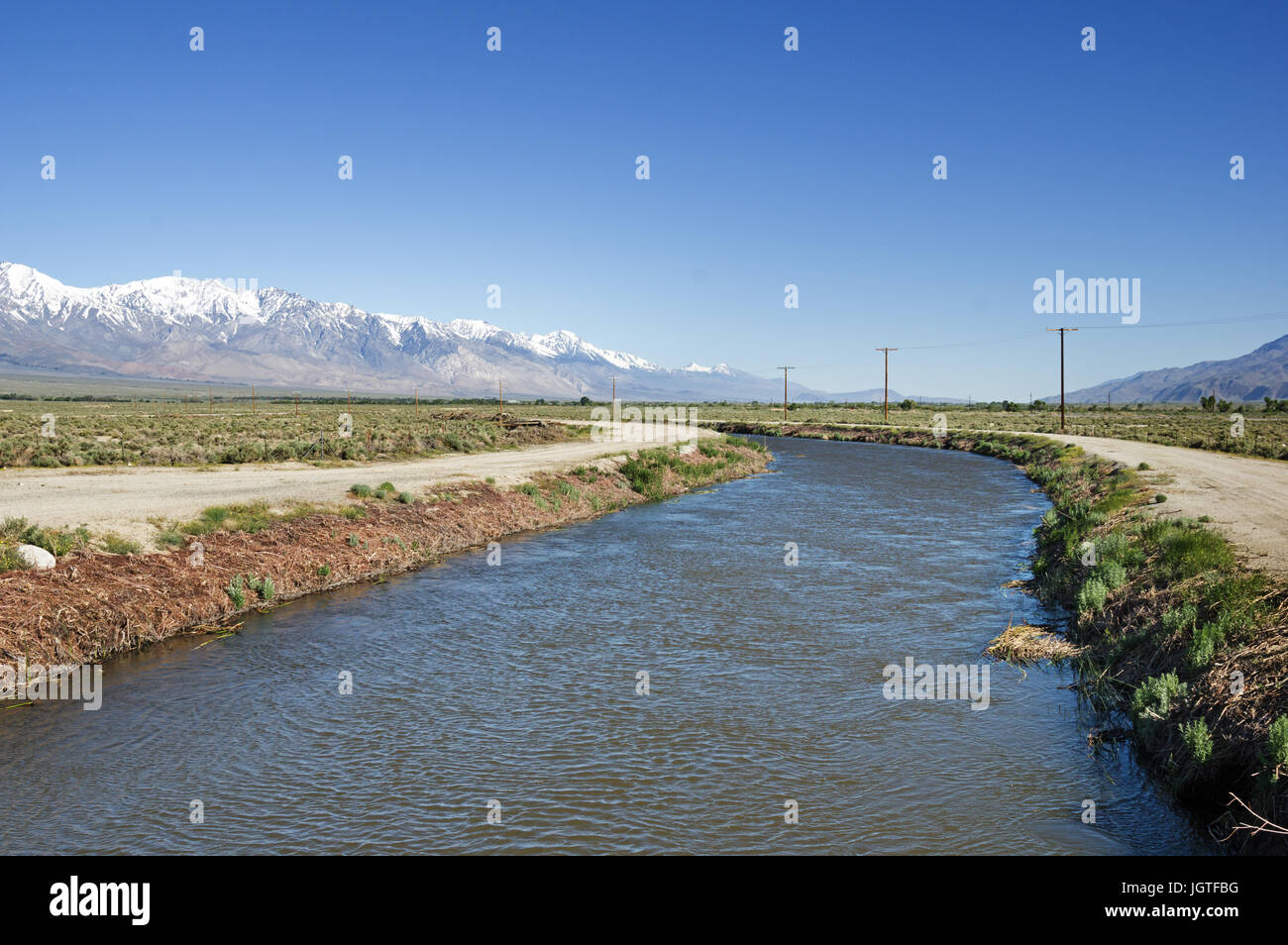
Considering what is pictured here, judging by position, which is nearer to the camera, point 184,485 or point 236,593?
point 236,593

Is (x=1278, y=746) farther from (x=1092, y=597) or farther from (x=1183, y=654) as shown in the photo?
(x=1092, y=597)

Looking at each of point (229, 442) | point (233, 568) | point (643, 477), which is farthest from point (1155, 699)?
point (229, 442)

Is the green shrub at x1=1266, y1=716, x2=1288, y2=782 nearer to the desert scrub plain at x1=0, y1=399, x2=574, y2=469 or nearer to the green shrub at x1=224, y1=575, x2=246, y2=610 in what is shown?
the green shrub at x1=224, y1=575, x2=246, y2=610

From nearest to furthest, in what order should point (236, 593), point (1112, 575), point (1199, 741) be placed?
point (1199, 741) < point (1112, 575) < point (236, 593)

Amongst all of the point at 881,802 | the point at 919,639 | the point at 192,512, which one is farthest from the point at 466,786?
the point at 192,512

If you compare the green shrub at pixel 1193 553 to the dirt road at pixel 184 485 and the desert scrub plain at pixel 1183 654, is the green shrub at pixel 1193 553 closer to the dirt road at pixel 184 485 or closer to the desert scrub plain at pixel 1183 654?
the desert scrub plain at pixel 1183 654

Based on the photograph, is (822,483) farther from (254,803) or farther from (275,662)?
(254,803)

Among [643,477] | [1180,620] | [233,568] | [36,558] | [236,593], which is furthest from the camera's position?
[643,477]
